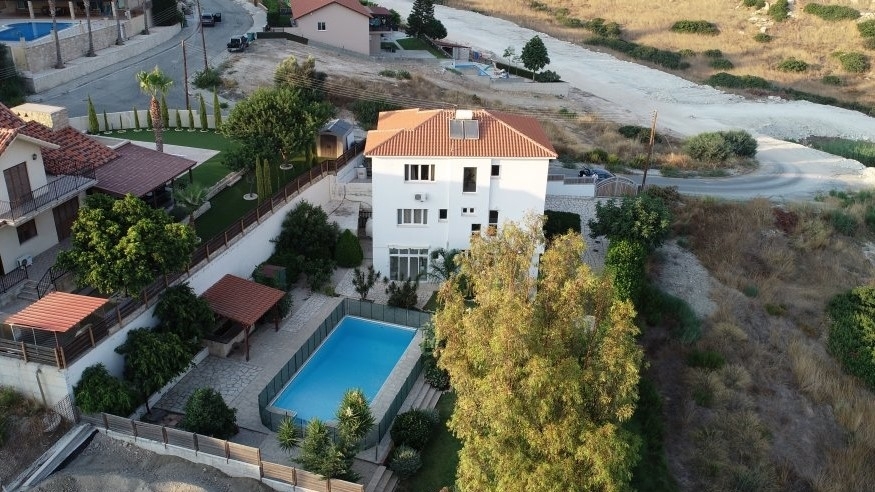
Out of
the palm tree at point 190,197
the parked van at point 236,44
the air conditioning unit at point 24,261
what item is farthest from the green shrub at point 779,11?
the air conditioning unit at point 24,261

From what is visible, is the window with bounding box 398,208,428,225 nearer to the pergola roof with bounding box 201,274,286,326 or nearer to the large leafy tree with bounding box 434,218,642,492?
the pergola roof with bounding box 201,274,286,326

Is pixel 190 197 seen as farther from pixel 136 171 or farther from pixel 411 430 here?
pixel 411 430

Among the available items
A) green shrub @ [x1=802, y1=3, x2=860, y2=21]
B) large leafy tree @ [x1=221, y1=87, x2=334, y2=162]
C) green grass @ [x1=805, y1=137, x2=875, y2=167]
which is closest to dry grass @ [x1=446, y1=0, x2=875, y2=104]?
green shrub @ [x1=802, y1=3, x2=860, y2=21]

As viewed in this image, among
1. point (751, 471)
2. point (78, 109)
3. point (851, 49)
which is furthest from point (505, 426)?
point (851, 49)

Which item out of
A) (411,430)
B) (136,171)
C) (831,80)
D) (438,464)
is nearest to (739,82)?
(831,80)

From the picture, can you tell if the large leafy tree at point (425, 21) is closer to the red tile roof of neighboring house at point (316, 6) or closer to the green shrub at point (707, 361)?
the red tile roof of neighboring house at point (316, 6)
